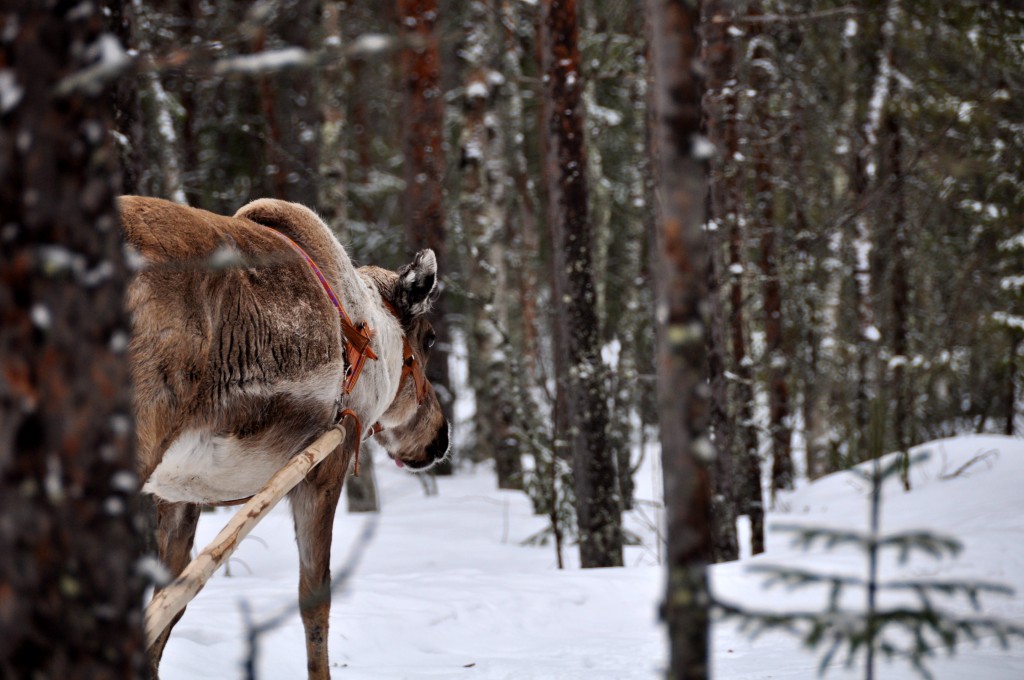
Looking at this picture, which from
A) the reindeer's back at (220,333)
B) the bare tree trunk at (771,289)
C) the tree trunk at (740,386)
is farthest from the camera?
the bare tree trunk at (771,289)

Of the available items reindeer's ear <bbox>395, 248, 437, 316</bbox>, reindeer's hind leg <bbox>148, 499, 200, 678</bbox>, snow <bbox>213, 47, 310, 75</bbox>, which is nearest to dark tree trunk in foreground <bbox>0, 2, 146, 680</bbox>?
snow <bbox>213, 47, 310, 75</bbox>

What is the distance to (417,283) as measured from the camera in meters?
4.30

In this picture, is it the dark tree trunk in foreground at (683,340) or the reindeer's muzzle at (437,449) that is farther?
the reindeer's muzzle at (437,449)

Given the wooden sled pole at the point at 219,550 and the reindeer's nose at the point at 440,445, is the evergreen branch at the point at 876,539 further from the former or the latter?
the reindeer's nose at the point at 440,445

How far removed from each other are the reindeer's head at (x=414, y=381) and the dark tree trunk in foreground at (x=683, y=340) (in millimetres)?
2682

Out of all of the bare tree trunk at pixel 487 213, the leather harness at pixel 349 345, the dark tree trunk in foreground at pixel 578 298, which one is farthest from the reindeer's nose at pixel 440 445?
the bare tree trunk at pixel 487 213

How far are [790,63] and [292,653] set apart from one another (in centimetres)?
1200

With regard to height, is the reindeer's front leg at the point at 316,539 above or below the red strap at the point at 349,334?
below

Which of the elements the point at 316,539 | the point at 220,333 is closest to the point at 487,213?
the point at 316,539

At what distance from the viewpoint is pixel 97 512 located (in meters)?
1.42

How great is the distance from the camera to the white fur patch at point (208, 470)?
9.76ft

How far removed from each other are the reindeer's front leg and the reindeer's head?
3.18 feet

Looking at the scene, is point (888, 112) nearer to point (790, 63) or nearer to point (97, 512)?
point (790, 63)

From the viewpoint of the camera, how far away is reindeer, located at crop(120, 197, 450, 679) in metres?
A: 2.72
